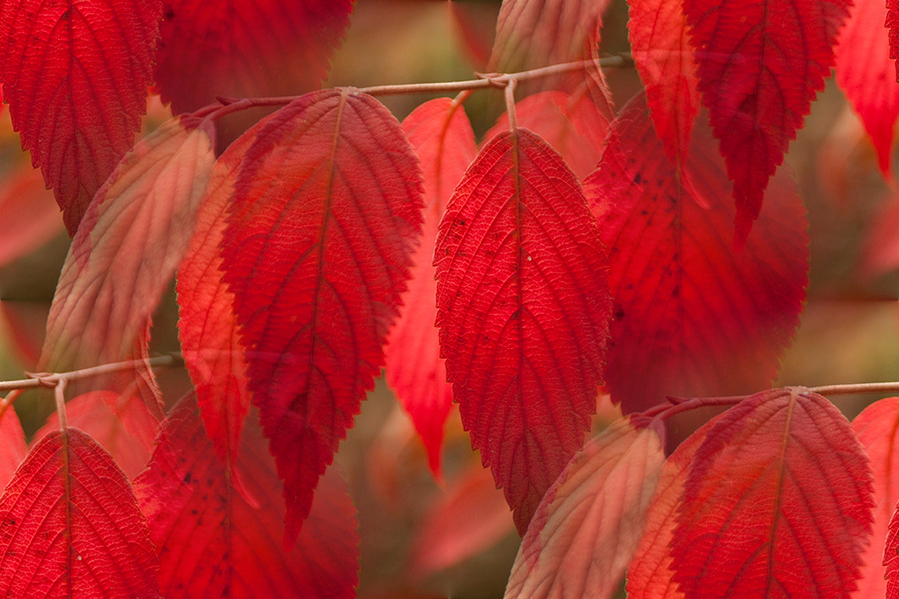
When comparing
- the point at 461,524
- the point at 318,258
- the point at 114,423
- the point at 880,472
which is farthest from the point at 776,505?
the point at 114,423

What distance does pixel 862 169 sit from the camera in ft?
1.41

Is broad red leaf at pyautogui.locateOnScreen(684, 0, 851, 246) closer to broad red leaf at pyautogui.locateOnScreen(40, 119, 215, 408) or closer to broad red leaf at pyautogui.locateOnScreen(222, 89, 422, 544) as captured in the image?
broad red leaf at pyautogui.locateOnScreen(222, 89, 422, 544)

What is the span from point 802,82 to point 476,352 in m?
0.27

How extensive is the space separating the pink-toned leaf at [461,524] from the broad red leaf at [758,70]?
0.26 metres

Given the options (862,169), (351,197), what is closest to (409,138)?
(351,197)

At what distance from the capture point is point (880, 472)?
0.43 m

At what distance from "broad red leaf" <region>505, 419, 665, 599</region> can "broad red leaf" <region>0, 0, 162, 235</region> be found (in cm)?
39

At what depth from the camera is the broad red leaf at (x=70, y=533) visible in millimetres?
463

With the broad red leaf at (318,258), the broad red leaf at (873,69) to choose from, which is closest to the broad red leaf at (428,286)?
the broad red leaf at (318,258)

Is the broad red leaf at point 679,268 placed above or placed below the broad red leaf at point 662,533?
above

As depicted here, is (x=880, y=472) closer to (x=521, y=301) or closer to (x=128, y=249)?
(x=521, y=301)

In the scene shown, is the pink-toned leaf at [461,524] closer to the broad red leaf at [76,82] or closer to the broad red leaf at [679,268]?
the broad red leaf at [679,268]

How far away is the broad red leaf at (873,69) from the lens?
432 millimetres

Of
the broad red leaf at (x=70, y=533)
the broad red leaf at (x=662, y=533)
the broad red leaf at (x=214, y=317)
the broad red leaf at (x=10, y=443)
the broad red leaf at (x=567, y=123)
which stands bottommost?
the broad red leaf at (x=662, y=533)
